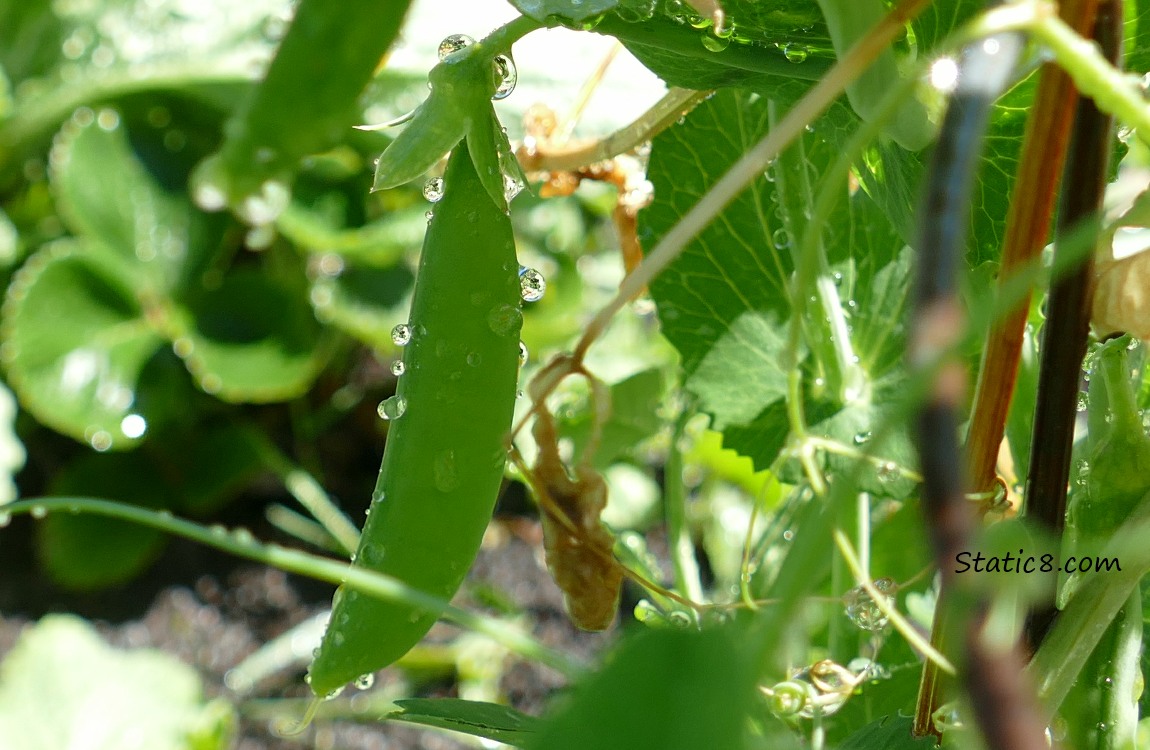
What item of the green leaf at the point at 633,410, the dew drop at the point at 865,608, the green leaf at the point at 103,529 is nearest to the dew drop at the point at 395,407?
the dew drop at the point at 865,608

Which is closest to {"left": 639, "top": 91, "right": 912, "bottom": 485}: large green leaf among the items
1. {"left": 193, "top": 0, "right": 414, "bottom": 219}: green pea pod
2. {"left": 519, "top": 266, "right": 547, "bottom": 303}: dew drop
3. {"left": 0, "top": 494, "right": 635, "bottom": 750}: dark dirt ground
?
{"left": 519, "top": 266, "right": 547, "bottom": 303}: dew drop

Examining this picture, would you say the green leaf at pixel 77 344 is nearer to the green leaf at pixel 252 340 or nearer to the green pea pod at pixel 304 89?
the green leaf at pixel 252 340

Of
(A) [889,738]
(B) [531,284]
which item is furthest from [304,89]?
(A) [889,738]

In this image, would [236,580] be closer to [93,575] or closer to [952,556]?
[93,575]

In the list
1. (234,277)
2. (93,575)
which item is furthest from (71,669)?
(234,277)

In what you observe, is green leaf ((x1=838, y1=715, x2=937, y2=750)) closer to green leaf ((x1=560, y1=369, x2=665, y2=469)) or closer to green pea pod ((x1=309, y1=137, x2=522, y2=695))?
green pea pod ((x1=309, y1=137, x2=522, y2=695))

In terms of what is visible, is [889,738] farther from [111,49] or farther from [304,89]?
[111,49]

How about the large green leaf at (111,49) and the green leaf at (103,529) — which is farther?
the large green leaf at (111,49)
